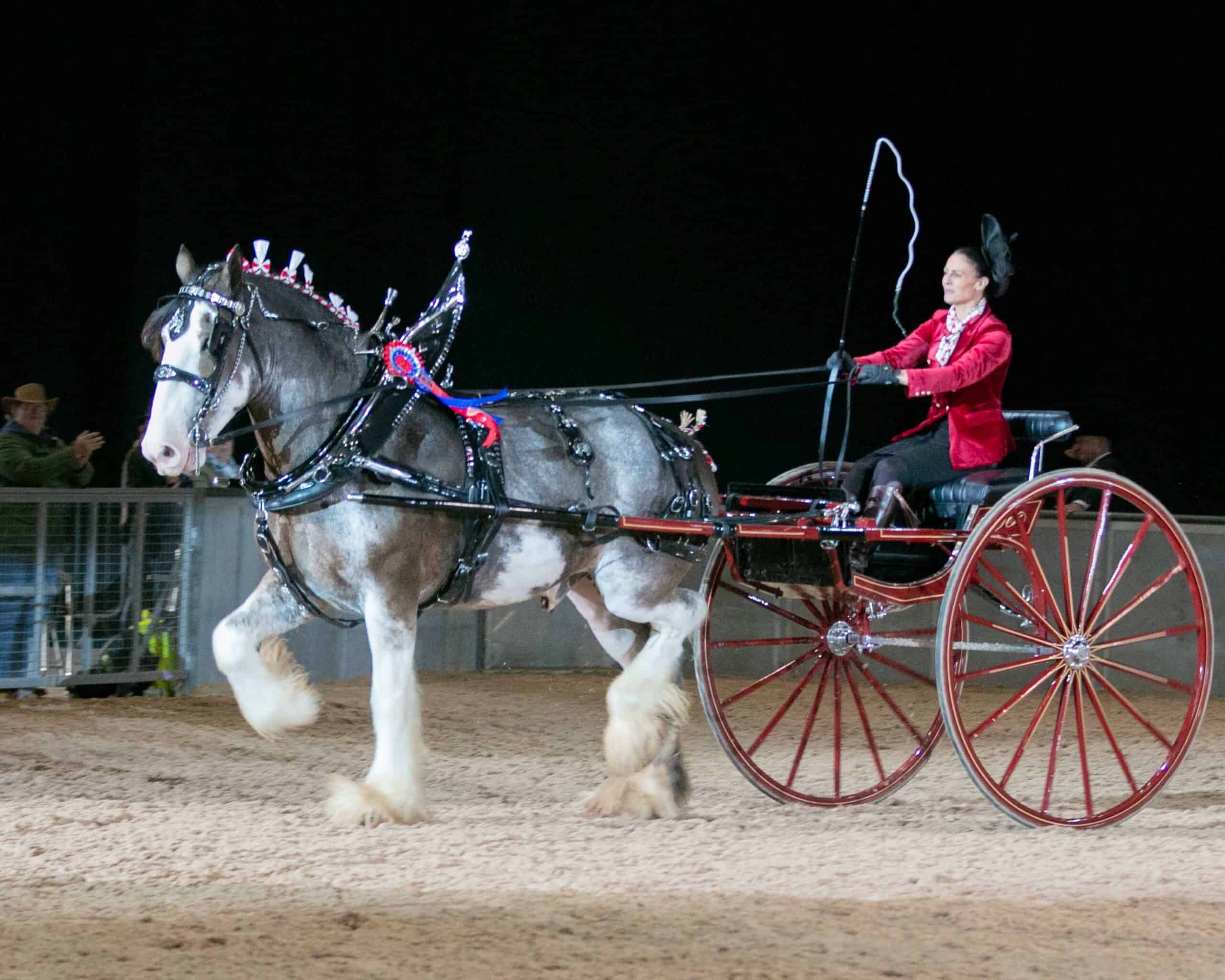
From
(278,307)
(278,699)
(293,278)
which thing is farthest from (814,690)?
(278,307)

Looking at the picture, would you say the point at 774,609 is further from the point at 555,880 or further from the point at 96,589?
the point at 96,589

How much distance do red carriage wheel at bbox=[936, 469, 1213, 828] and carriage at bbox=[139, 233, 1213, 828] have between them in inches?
0.6

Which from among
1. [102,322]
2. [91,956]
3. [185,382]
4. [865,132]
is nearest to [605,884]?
[91,956]

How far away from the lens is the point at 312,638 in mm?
7973

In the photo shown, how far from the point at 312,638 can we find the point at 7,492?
179cm

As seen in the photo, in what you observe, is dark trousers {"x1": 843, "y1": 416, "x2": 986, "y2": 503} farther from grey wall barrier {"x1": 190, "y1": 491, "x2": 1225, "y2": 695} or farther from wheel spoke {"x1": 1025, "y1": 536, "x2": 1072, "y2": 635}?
grey wall barrier {"x1": 190, "y1": 491, "x2": 1225, "y2": 695}

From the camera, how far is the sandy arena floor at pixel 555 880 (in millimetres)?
3260

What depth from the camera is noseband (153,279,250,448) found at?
13.7ft

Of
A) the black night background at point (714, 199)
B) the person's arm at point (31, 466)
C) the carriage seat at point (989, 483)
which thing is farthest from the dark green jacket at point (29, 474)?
the carriage seat at point (989, 483)

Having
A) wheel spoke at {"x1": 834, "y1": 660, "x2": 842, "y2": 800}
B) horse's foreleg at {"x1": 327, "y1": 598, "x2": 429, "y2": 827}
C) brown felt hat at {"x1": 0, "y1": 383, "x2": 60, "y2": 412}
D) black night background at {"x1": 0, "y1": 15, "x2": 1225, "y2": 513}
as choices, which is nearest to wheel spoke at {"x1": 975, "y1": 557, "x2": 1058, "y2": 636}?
wheel spoke at {"x1": 834, "y1": 660, "x2": 842, "y2": 800}

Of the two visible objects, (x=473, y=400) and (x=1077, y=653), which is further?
(x=1077, y=653)

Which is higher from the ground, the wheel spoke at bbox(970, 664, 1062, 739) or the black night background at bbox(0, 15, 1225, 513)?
the black night background at bbox(0, 15, 1225, 513)

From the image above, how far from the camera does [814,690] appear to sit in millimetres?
8797

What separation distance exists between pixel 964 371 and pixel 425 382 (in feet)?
5.78
